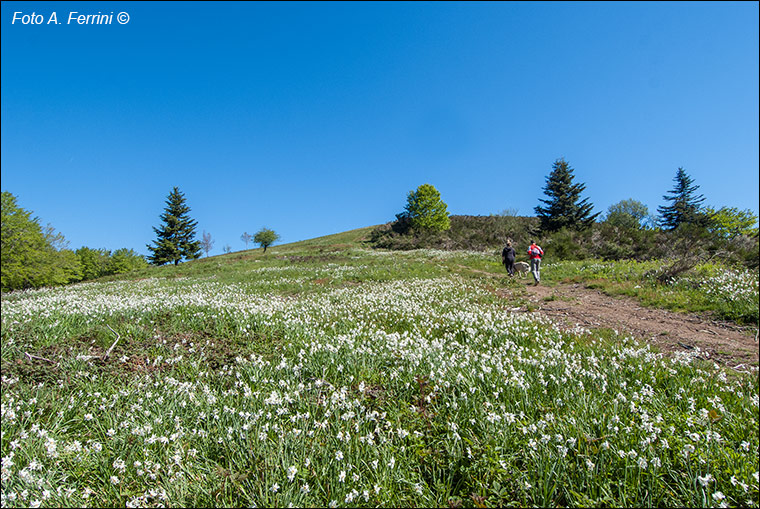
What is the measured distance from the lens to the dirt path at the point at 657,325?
6.06 m

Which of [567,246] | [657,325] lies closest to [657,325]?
[657,325]

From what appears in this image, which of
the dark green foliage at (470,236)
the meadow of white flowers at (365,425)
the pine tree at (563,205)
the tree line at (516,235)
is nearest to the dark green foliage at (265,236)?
the tree line at (516,235)

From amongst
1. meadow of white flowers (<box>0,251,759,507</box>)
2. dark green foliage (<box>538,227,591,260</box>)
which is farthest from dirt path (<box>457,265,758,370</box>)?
dark green foliage (<box>538,227,591,260</box>)

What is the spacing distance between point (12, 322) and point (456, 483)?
9388 mm

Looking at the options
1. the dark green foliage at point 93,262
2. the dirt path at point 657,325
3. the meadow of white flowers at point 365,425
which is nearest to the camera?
the meadow of white flowers at point 365,425

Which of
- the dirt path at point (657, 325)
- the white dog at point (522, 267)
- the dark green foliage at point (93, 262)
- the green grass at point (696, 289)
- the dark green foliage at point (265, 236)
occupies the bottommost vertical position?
the dirt path at point (657, 325)

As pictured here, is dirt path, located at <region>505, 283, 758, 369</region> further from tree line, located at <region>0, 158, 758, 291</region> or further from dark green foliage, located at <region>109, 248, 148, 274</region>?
dark green foliage, located at <region>109, 248, 148, 274</region>

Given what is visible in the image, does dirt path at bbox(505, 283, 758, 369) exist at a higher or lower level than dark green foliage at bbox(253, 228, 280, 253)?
lower

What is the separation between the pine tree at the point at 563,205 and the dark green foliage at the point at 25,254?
176 ft

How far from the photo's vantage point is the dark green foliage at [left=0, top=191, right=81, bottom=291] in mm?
26781

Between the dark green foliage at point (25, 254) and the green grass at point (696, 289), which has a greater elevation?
the dark green foliage at point (25, 254)

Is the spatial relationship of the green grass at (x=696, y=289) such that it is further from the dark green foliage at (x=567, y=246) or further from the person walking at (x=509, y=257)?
the dark green foliage at (x=567, y=246)

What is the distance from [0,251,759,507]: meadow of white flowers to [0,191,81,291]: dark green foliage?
32798mm

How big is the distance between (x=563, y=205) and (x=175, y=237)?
66990mm
